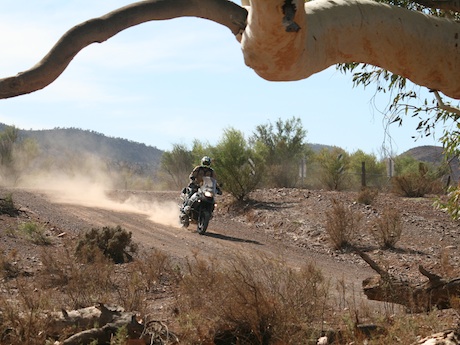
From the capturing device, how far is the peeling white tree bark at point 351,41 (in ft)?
13.7

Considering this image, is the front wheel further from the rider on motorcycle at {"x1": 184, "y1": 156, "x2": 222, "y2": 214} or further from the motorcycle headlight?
the motorcycle headlight

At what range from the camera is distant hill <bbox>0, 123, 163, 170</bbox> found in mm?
114694

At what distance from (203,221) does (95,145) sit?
10843cm

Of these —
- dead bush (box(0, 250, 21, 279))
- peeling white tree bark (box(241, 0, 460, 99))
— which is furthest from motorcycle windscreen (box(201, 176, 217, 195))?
peeling white tree bark (box(241, 0, 460, 99))

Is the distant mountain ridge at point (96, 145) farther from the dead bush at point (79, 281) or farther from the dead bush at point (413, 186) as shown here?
the dead bush at point (79, 281)

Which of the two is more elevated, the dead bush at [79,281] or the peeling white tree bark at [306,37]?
the peeling white tree bark at [306,37]

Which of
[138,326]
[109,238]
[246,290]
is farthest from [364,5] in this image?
[109,238]

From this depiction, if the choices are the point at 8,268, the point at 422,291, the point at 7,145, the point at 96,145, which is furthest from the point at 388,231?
the point at 96,145

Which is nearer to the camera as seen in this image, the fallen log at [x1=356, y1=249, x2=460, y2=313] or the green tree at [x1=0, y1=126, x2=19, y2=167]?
the fallen log at [x1=356, y1=249, x2=460, y2=313]

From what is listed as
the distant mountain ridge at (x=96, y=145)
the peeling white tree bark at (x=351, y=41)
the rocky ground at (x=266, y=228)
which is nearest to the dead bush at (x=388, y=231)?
the rocky ground at (x=266, y=228)

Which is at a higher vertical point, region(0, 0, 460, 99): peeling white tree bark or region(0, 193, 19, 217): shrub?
region(0, 0, 460, 99): peeling white tree bark

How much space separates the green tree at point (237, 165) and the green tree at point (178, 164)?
18.5 m

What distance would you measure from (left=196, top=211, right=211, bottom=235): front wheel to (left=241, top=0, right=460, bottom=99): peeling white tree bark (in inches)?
568

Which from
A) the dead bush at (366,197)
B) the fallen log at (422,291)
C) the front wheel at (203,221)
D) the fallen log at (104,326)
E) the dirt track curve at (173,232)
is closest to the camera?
the fallen log at (104,326)
